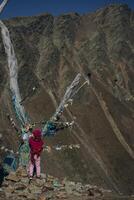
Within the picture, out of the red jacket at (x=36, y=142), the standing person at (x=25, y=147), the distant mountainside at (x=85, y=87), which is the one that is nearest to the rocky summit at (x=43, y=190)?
the red jacket at (x=36, y=142)

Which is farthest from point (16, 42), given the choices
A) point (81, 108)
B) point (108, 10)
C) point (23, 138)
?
point (23, 138)

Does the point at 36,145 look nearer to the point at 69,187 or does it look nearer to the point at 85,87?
the point at 69,187

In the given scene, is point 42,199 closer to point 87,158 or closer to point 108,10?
point 87,158

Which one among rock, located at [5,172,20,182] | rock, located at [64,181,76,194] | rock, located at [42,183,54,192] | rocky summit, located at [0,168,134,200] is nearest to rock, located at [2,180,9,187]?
rocky summit, located at [0,168,134,200]

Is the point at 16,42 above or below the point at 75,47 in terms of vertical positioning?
below

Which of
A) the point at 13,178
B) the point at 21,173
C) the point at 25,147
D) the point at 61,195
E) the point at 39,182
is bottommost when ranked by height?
the point at 61,195

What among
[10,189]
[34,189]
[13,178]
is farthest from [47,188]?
[13,178]
